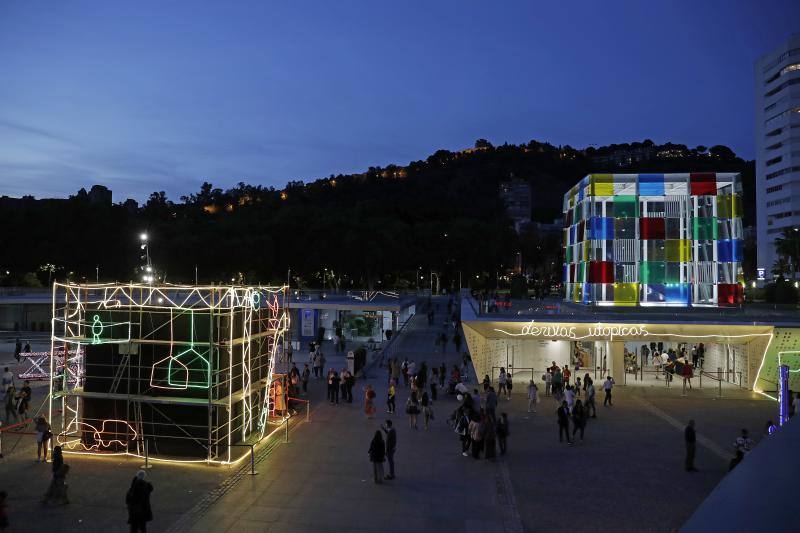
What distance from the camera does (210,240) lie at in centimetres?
5938

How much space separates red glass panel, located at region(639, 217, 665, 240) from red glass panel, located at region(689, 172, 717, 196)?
2.32 meters

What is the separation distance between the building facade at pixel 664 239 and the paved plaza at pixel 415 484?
14.2m

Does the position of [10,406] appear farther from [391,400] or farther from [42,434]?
[391,400]

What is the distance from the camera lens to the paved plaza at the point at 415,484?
10.3 m

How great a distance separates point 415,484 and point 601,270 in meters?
22.5

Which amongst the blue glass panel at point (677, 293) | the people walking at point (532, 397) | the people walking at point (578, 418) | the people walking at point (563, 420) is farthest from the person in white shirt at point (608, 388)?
the blue glass panel at point (677, 293)

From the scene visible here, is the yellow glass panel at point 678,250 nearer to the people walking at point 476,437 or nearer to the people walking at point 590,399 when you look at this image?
the people walking at point 590,399

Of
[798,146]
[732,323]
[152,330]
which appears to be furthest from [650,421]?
[798,146]

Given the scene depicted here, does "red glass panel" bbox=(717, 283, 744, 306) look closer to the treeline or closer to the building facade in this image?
the building facade

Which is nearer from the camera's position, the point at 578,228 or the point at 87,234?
the point at 578,228

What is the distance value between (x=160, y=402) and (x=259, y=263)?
45.6 meters

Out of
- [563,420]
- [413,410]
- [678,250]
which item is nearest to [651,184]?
[678,250]

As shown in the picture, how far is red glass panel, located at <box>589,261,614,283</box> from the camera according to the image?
3139 cm

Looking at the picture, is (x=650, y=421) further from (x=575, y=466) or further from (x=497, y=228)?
(x=497, y=228)
